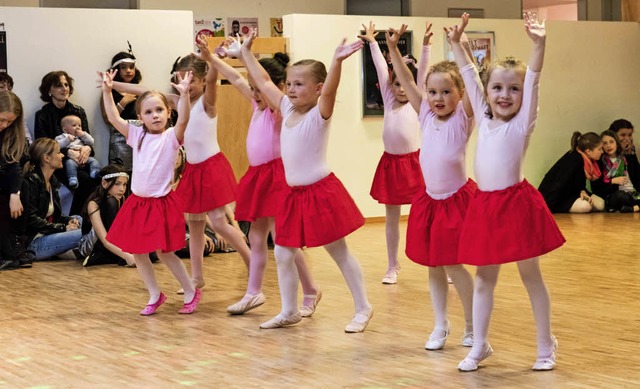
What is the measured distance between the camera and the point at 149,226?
5.32 meters

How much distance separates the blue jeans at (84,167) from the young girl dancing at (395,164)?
309 centimetres

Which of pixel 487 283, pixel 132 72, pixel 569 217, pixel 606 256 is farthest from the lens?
pixel 569 217

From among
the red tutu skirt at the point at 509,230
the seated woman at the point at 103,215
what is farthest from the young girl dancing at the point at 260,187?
the seated woman at the point at 103,215

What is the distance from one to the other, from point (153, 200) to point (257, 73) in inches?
36.0

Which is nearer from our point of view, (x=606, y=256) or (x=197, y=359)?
(x=197, y=359)

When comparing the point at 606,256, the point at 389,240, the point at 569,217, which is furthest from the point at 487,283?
the point at 569,217

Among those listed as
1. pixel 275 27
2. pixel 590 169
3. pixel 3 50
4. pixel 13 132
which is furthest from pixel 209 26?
pixel 590 169

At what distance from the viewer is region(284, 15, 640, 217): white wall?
10.2 metres

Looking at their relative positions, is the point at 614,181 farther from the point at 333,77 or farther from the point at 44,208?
the point at 333,77

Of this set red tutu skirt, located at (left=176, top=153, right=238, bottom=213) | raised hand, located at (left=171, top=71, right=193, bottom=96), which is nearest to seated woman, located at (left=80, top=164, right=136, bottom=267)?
red tutu skirt, located at (left=176, top=153, right=238, bottom=213)

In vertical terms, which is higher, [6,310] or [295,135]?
[295,135]

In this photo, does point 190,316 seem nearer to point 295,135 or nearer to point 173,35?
point 295,135

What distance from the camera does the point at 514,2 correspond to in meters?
13.0

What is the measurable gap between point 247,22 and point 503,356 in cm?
816
